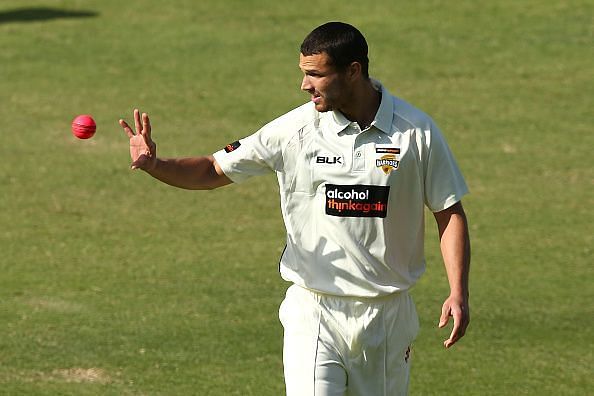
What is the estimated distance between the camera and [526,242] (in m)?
12.4

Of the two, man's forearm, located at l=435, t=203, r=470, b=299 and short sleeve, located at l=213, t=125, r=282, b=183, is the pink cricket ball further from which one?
man's forearm, located at l=435, t=203, r=470, b=299

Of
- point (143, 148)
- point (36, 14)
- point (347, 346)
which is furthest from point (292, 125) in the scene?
point (36, 14)

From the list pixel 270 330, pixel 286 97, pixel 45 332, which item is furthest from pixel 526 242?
pixel 286 97

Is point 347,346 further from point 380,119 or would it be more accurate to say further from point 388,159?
point 380,119

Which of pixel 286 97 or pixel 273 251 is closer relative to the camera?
pixel 273 251

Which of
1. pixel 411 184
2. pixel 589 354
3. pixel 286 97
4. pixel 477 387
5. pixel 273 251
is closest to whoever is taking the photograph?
pixel 411 184

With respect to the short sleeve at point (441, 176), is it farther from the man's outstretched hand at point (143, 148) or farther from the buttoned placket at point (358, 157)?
the man's outstretched hand at point (143, 148)

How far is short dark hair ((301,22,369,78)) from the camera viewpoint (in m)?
6.05

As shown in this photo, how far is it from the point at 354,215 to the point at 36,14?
16.5m

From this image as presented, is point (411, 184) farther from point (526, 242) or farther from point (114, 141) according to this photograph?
point (114, 141)

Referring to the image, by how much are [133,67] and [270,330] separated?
381 inches

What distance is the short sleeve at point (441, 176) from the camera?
243 inches

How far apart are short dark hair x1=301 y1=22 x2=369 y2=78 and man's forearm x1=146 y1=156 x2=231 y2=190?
836 millimetres

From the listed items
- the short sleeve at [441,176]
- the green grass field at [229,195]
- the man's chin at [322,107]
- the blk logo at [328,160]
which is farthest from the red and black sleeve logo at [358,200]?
the green grass field at [229,195]
